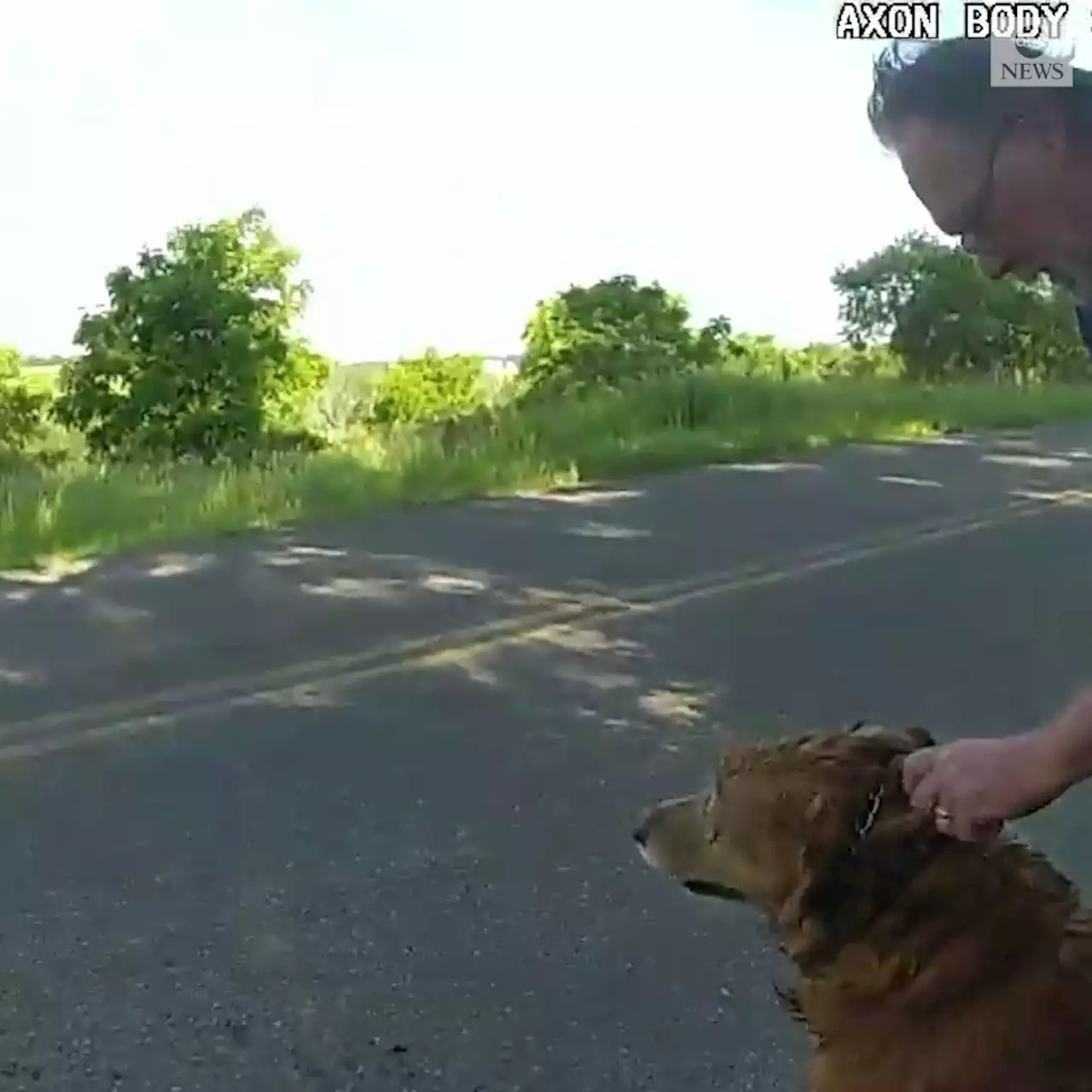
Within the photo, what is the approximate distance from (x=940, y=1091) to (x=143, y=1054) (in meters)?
2.18

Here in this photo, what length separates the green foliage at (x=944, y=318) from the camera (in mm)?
26250

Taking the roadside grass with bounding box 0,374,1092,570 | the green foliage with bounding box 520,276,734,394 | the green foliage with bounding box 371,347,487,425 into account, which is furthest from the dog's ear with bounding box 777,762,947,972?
the green foliage with bounding box 371,347,487,425

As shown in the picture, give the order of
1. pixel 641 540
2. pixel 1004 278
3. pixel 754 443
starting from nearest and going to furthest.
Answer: pixel 1004 278 → pixel 641 540 → pixel 754 443

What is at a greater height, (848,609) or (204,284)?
(204,284)

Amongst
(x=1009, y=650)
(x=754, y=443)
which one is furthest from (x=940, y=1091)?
(x=754, y=443)

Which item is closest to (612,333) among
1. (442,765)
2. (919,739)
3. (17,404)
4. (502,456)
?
(17,404)

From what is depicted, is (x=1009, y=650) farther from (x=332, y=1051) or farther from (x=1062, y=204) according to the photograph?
(x=1062, y=204)

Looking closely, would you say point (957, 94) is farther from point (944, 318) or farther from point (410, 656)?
point (944, 318)

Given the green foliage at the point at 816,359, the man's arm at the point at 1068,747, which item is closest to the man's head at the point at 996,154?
the man's arm at the point at 1068,747

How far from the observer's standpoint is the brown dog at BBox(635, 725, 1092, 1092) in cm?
295

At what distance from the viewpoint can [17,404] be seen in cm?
2828

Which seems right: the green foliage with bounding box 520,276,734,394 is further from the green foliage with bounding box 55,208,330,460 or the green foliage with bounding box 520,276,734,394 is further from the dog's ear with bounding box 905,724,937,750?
the dog's ear with bounding box 905,724,937,750

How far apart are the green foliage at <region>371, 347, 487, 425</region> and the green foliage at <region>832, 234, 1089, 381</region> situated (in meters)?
5.87

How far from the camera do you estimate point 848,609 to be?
31.2 ft
